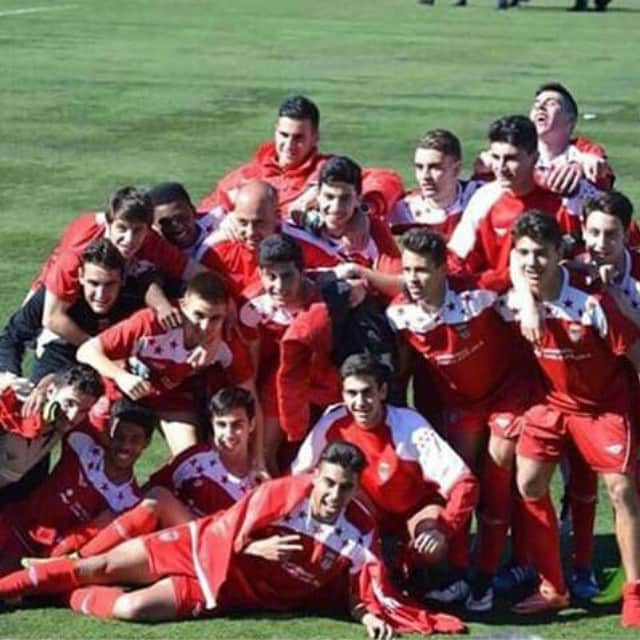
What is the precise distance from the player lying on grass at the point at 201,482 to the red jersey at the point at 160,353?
8.5 inches

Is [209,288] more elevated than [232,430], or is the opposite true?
[209,288]

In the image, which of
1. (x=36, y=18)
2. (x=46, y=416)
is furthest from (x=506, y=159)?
(x=36, y=18)

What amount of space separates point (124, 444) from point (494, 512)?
1.39m

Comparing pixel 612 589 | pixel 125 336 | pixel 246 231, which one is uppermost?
pixel 246 231

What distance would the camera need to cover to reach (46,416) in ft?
23.8

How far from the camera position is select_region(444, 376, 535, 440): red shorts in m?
7.40

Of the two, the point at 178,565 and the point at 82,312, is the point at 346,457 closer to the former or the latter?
the point at 178,565

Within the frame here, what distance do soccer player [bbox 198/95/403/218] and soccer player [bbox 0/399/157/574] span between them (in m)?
1.35

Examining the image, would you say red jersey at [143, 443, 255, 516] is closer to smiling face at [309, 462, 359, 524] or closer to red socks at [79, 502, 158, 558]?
red socks at [79, 502, 158, 558]

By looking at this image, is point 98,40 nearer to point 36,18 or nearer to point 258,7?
point 36,18

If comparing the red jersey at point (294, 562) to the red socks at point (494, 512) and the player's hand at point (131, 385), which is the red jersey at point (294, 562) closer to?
the red socks at point (494, 512)

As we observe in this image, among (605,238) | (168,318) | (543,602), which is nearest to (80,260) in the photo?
(168,318)

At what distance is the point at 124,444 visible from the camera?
7.44 m

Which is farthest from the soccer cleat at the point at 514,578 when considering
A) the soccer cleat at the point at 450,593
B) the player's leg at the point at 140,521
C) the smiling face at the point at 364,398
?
the player's leg at the point at 140,521
